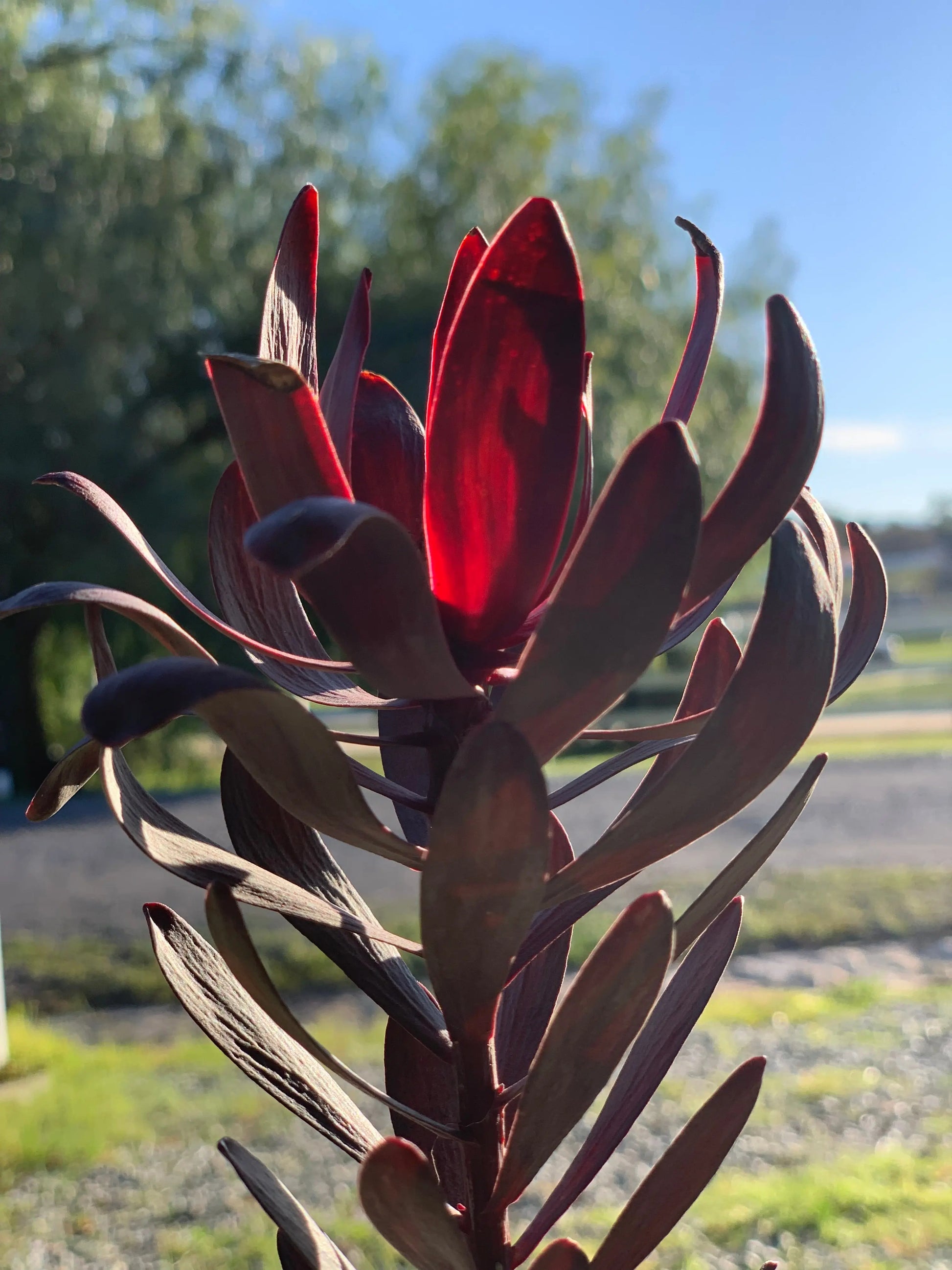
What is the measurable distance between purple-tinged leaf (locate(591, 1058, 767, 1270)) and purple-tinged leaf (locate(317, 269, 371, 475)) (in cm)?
21

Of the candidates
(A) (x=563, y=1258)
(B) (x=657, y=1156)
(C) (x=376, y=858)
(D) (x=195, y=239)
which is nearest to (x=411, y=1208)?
(A) (x=563, y=1258)

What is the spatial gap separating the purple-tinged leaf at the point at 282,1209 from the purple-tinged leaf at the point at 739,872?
124 millimetres

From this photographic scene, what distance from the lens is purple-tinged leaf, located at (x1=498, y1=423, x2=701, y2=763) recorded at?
239 mm

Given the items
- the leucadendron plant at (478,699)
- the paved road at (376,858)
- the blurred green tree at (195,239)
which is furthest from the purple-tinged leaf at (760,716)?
the blurred green tree at (195,239)

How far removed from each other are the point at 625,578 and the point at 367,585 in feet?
0.19

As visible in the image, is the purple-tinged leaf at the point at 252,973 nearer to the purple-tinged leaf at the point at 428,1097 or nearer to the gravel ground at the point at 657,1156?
the purple-tinged leaf at the point at 428,1097

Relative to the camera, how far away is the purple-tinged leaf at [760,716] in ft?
0.85

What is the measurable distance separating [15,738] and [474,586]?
32.8 feet

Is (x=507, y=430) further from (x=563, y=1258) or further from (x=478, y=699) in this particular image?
(x=563, y=1258)

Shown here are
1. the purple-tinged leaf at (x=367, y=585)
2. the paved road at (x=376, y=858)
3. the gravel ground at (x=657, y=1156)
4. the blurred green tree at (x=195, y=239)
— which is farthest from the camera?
the blurred green tree at (x=195, y=239)

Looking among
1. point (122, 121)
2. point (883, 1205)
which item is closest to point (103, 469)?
point (122, 121)

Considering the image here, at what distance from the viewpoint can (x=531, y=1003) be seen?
38 centimetres

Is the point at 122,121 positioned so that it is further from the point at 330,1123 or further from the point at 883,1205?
the point at 330,1123

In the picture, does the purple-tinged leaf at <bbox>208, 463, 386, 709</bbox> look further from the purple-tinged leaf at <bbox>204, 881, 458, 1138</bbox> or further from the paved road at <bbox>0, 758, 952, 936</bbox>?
the paved road at <bbox>0, 758, 952, 936</bbox>
